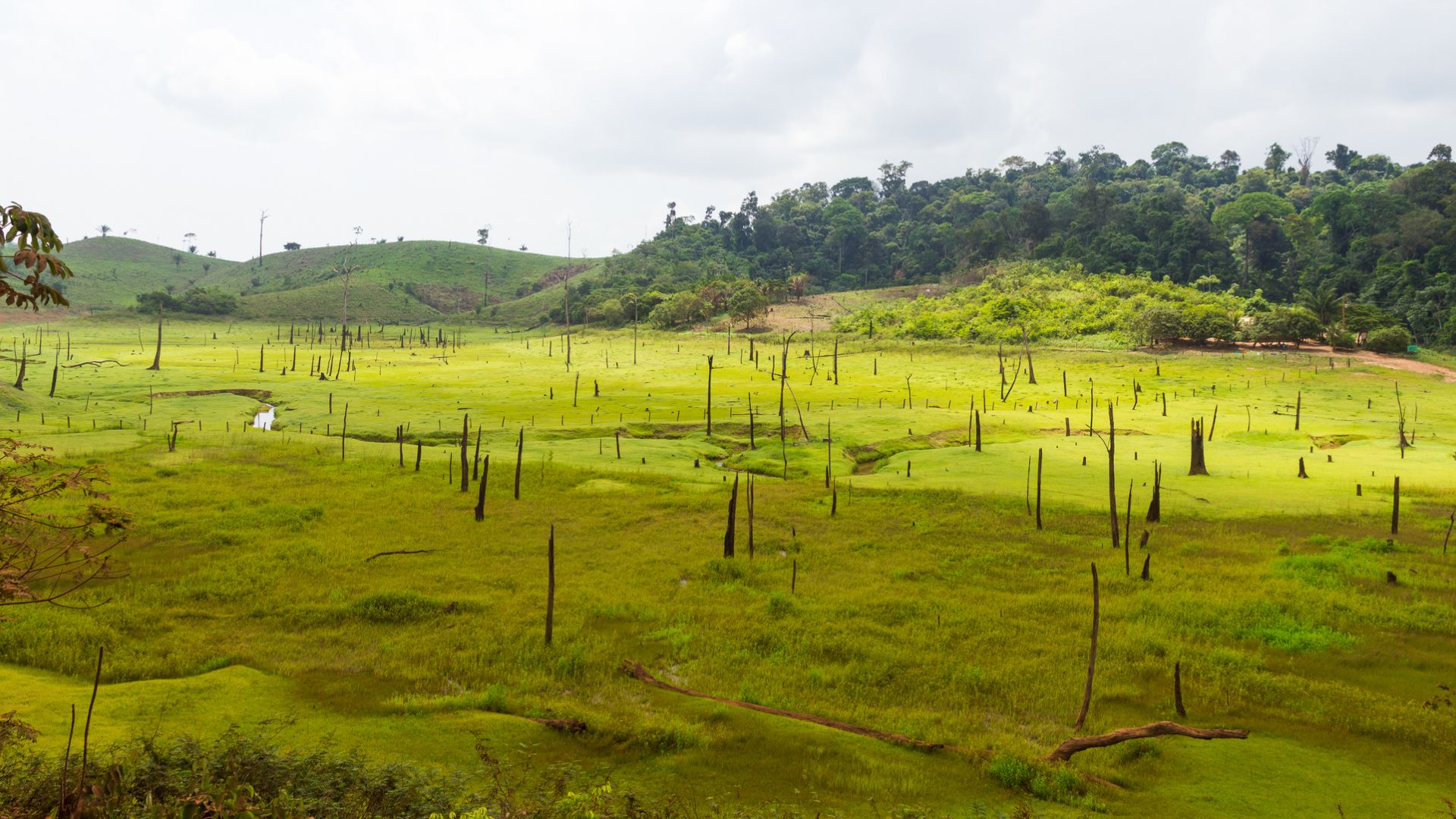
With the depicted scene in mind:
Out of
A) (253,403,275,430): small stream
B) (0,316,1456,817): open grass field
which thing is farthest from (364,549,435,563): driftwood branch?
(253,403,275,430): small stream

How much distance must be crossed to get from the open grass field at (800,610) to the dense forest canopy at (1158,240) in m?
70.3

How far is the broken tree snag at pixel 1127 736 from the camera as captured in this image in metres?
11.4

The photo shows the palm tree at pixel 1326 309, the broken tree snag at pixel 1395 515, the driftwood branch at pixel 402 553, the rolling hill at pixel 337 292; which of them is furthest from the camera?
the rolling hill at pixel 337 292

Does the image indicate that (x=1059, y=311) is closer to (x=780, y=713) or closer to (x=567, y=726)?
(x=780, y=713)

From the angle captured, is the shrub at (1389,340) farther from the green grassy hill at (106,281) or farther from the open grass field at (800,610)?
the green grassy hill at (106,281)

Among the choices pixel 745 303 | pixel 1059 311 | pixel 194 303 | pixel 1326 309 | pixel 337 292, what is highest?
pixel 337 292

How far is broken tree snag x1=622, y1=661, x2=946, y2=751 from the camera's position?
12031mm

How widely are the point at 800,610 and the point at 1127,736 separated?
830 cm

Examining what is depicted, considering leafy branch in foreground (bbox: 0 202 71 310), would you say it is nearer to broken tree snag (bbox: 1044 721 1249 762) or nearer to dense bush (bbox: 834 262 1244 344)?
broken tree snag (bbox: 1044 721 1249 762)

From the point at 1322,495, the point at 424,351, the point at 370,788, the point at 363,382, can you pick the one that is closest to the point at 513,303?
the point at 424,351

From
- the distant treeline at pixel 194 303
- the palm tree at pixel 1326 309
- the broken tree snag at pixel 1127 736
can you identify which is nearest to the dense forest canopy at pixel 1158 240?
the palm tree at pixel 1326 309

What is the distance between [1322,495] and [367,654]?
33229mm

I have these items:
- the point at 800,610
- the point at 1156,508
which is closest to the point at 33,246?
the point at 800,610

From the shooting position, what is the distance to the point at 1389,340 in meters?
72.8
